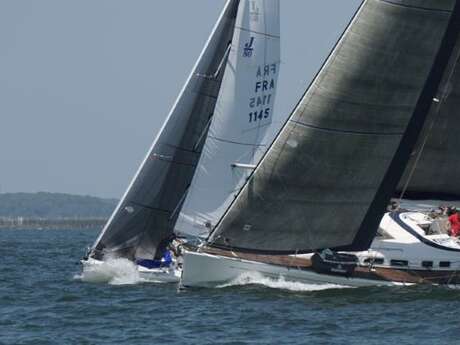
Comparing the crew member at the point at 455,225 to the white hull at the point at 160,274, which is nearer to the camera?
the crew member at the point at 455,225

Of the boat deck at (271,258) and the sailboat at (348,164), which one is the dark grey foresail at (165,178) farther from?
the boat deck at (271,258)

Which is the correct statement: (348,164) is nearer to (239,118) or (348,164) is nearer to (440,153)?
(440,153)

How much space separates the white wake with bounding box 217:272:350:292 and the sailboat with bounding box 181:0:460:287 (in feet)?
0.60

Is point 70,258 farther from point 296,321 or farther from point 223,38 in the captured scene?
point 296,321

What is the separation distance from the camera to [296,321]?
34.5m

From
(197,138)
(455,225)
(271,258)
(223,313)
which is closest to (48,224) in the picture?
(197,138)

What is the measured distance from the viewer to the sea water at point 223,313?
107 feet

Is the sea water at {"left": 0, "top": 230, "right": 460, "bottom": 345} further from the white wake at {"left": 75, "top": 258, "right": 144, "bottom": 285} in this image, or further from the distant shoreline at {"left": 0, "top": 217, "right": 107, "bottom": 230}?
the distant shoreline at {"left": 0, "top": 217, "right": 107, "bottom": 230}

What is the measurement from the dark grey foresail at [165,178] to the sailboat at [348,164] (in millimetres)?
5148

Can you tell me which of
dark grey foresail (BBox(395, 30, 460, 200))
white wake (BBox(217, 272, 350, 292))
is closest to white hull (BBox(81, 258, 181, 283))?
white wake (BBox(217, 272, 350, 292))

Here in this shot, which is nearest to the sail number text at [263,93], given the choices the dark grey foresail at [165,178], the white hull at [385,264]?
the dark grey foresail at [165,178]

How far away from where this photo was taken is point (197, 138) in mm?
46500

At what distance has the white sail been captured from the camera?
4488 centimetres

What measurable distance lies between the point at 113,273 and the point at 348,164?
9447 mm
